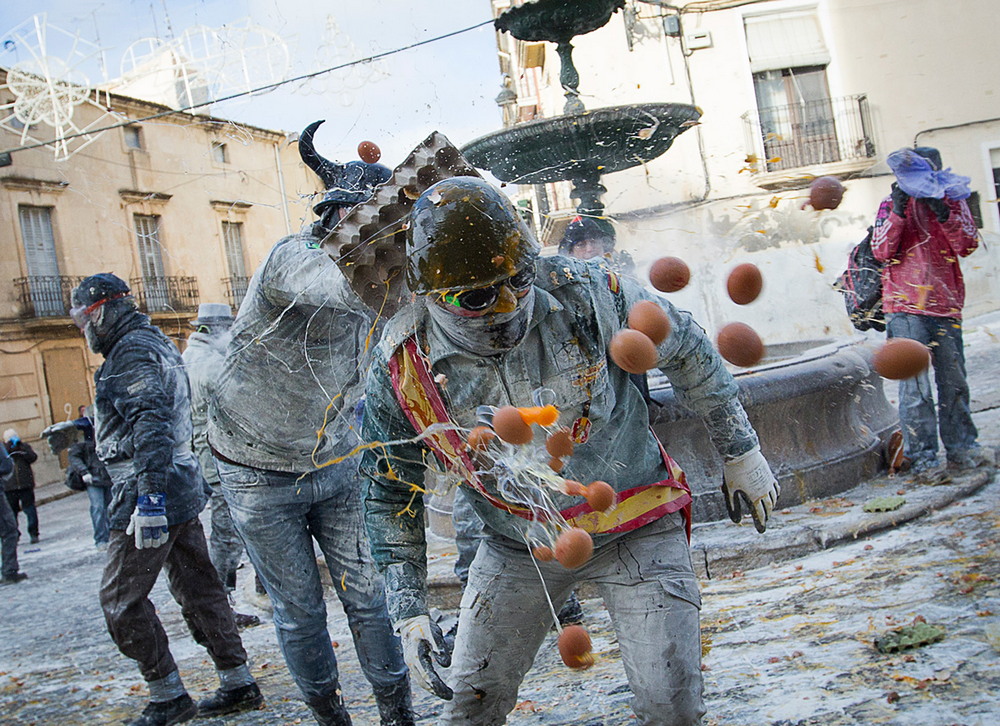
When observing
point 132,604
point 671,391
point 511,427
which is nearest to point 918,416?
→ point 671,391

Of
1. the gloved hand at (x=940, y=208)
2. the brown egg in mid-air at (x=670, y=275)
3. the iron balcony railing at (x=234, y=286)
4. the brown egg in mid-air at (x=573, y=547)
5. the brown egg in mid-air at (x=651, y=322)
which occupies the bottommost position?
the brown egg in mid-air at (x=573, y=547)

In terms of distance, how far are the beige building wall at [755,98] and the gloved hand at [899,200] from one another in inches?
220

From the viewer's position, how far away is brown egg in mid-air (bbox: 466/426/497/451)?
2.10 meters

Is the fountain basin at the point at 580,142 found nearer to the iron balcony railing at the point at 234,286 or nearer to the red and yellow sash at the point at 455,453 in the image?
the iron balcony railing at the point at 234,286

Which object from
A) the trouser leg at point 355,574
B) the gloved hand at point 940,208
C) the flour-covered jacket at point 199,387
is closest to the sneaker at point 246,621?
the flour-covered jacket at point 199,387

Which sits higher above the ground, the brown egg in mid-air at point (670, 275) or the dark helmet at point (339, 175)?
the dark helmet at point (339, 175)

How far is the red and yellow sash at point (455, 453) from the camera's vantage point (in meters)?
2.13

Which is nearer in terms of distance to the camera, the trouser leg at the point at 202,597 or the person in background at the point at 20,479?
the trouser leg at the point at 202,597

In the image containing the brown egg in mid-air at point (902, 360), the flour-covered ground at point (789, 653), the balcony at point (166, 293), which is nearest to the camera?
the brown egg in mid-air at point (902, 360)

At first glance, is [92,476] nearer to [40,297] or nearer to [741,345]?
[741,345]

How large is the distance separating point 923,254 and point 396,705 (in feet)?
12.7

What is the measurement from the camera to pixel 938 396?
17.2 feet

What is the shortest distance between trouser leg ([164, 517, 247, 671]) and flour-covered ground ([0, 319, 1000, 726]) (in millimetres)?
301

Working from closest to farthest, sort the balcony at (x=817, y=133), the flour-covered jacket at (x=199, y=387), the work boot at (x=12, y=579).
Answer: the flour-covered jacket at (x=199, y=387)
the work boot at (x=12, y=579)
the balcony at (x=817, y=133)
